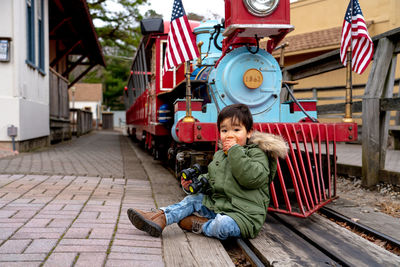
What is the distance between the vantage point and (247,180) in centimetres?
263

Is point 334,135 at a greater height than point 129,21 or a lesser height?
lesser

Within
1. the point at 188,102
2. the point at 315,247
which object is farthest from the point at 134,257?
the point at 188,102

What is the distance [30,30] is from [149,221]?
7.74 metres

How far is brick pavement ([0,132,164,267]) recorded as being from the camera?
228cm

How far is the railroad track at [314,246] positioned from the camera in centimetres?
247

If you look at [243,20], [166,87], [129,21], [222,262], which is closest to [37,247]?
[222,262]

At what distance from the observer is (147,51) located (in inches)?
317

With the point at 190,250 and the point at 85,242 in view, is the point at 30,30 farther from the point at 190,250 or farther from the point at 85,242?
the point at 190,250

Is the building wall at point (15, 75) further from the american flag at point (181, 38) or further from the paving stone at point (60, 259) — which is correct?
the paving stone at point (60, 259)

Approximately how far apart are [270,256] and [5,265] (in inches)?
62.2

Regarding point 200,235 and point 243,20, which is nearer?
point 200,235

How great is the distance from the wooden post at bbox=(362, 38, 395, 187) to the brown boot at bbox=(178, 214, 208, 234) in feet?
9.63

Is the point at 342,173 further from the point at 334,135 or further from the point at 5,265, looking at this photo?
the point at 5,265

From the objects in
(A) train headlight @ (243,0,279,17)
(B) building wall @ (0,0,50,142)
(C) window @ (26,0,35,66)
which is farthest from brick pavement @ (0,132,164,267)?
(C) window @ (26,0,35,66)
